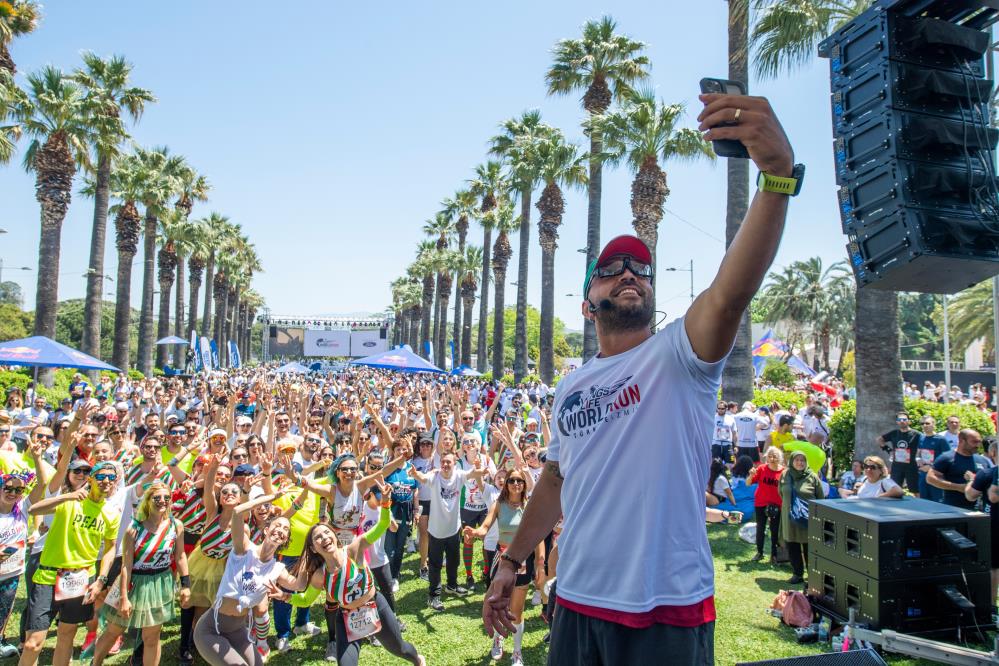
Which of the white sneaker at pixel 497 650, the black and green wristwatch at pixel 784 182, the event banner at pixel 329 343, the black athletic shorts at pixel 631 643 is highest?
the event banner at pixel 329 343

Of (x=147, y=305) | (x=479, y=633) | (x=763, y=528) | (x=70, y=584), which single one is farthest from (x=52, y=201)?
(x=763, y=528)

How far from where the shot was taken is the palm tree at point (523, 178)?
31359 mm

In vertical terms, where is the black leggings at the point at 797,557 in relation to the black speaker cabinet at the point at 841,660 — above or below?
below

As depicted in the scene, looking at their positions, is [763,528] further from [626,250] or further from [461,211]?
[461,211]

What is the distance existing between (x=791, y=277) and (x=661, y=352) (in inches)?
2293

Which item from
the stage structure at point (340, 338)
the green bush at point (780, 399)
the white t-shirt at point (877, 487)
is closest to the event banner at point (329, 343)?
the stage structure at point (340, 338)

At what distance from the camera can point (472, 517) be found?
878 centimetres

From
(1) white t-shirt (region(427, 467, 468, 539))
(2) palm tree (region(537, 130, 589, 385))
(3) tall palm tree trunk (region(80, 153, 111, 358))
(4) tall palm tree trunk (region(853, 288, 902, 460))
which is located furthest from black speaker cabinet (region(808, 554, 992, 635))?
(3) tall palm tree trunk (region(80, 153, 111, 358))

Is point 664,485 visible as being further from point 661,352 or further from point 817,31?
point 817,31

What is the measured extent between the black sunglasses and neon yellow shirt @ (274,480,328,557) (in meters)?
5.42

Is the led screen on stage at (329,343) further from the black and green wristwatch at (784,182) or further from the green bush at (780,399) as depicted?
the black and green wristwatch at (784,182)

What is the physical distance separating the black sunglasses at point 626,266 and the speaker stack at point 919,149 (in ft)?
6.64

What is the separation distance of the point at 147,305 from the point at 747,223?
35.8 m

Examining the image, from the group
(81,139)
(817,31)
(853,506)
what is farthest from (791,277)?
(853,506)
